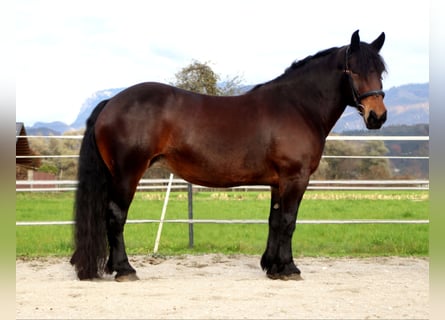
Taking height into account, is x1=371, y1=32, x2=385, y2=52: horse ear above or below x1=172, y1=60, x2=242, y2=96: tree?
below

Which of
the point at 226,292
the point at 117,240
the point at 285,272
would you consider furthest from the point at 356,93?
the point at 117,240

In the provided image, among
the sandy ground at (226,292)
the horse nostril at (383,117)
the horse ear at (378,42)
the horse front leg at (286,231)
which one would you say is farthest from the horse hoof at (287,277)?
the horse ear at (378,42)

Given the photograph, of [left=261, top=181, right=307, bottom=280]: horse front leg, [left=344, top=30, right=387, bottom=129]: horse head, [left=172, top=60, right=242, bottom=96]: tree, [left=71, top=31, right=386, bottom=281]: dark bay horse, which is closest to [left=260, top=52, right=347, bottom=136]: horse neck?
[left=71, top=31, right=386, bottom=281]: dark bay horse

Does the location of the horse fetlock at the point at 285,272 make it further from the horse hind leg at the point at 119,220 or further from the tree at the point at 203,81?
the tree at the point at 203,81

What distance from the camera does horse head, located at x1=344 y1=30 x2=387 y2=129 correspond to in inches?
197

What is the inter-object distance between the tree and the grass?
5140 mm

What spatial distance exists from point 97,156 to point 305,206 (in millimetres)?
10136

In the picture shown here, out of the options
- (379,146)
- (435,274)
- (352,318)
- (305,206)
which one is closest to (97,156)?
(352,318)

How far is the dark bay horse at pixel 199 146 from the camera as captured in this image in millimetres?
5094

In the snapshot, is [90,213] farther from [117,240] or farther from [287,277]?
[287,277]

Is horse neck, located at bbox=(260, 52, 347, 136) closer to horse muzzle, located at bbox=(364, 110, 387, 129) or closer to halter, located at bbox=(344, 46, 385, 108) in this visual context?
halter, located at bbox=(344, 46, 385, 108)

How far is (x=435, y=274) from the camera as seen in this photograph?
213 centimetres

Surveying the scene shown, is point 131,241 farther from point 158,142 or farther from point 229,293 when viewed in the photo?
point 229,293

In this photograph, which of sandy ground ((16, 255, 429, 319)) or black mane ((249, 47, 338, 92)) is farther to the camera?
black mane ((249, 47, 338, 92))
